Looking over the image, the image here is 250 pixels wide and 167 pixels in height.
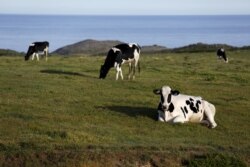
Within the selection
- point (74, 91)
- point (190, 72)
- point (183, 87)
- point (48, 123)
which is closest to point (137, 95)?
point (74, 91)

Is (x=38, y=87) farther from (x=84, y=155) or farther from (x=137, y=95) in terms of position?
(x=84, y=155)

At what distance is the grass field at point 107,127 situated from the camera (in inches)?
517

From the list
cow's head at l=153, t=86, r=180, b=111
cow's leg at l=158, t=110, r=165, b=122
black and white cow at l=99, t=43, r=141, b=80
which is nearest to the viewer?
cow's head at l=153, t=86, r=180, b=111

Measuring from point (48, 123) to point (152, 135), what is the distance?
3.04m

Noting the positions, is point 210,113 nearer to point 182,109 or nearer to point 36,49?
point 182,109

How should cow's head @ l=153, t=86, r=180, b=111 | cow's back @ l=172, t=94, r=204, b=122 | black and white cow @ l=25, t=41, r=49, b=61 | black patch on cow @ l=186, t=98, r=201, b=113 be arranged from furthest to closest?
1. black and white cow @ l=25, t=41, r=49, b=61
2. black patch on cow @ l=186, t=98, r=201, b=113
3. cow's back @ l=172, t=94, r=204, b=122
4. cow's head @ l=153, t=86, r=180, b=111

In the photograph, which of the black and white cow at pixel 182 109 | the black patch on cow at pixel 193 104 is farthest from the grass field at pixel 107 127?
the black patch on cow at pixel 193 104

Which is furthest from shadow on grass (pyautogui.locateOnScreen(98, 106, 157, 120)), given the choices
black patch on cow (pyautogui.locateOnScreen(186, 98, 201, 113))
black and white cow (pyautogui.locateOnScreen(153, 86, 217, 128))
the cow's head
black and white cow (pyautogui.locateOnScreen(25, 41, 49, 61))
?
black and white cow (pyautogui.locateOnScreen(25, 41, 49, 61))

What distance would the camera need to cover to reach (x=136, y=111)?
59.8 ft

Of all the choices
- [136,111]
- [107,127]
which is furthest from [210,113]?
[107,127]

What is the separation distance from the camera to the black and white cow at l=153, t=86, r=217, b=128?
56.2 feet

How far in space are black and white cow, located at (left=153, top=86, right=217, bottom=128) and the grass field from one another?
0.37 m

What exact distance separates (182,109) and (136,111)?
5.46ft

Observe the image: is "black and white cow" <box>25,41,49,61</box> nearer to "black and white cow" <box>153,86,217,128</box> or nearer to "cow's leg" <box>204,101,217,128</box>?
"black and white cow" <box>153,86,217,128</box>
